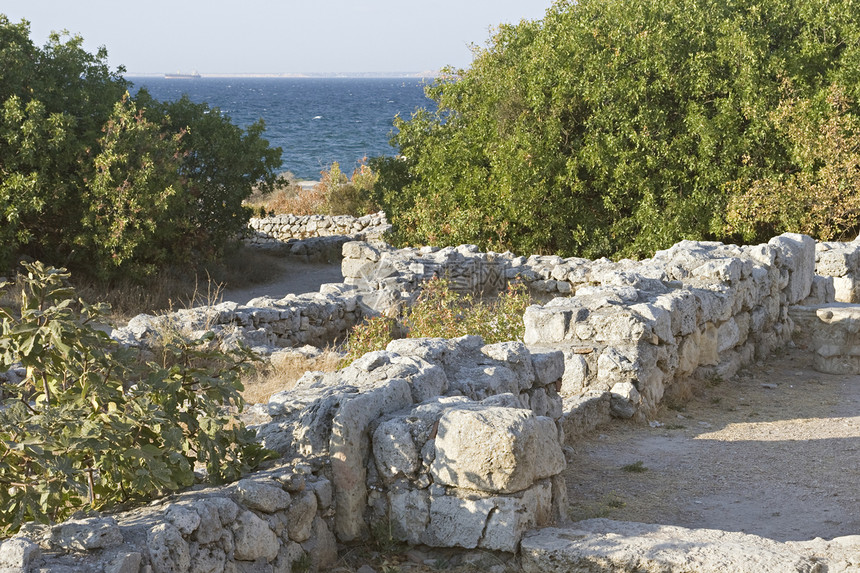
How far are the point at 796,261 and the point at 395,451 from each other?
900cm

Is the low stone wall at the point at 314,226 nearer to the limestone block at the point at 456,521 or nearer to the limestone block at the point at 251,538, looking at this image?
the limestone block at the point at 456,521

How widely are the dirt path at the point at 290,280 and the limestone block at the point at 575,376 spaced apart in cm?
862

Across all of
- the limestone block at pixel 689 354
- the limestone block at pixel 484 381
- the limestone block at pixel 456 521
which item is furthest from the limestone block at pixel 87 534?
the limestone block at pixel 689 354

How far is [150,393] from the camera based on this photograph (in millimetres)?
4133

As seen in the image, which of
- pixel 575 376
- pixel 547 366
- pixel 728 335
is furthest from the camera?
pixel 728 335

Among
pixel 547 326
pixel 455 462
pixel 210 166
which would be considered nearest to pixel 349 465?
pixel 455 462

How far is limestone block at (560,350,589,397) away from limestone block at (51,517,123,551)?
535 centimetres

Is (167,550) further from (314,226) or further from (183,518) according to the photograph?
(314,226)

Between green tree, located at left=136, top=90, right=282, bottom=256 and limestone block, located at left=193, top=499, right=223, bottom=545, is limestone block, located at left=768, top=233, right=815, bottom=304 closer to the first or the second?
limestone block, located at left=193, top=499, right=223, bottom=545

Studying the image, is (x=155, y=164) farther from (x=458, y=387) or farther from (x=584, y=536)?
(x=584, y=536)

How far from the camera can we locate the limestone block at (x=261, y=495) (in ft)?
13.2

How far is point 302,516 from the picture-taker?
4.27 meters

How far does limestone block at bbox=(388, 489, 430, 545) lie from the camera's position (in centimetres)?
454

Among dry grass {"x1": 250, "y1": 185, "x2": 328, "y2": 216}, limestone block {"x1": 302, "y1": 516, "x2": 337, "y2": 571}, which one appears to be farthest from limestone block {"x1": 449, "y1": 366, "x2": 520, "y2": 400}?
dry grass {"x1": 250, "y1": 185, "x2": 328, "y2": 216}
